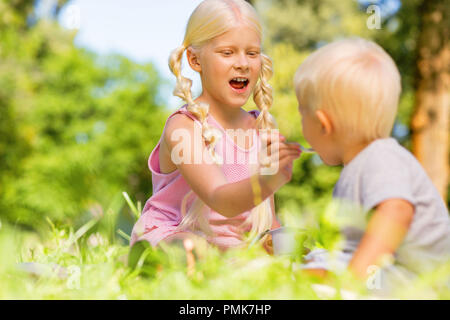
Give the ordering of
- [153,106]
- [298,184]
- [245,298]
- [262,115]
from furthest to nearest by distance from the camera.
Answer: [153,106] < [298,184] < [262,115] < [245,298]

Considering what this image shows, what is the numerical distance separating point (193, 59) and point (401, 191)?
1306 mm

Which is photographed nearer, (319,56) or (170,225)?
(319,56)

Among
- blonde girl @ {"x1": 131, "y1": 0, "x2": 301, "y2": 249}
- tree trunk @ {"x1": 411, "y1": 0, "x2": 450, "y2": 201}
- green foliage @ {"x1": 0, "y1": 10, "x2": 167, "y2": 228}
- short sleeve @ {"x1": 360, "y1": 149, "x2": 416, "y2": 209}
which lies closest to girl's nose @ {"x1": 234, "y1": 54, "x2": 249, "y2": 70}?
blonde girl @ {"x1": 131, "y1": 0, "x2": 301, "y2": 249}

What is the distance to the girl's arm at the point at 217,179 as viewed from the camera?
1.69 m

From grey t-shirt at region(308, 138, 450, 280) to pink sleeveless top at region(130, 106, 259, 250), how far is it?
2.79 ft

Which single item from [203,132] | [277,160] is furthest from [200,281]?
[203,132]

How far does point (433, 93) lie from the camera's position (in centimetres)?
836

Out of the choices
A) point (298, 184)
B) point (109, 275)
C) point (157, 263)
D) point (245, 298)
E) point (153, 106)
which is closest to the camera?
point (245, 298)

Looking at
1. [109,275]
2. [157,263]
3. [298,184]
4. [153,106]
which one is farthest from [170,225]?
[153,106]

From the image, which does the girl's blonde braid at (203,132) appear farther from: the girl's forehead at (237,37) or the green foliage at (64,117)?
the green foliage at (64,117)

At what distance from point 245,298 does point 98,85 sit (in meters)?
24.4

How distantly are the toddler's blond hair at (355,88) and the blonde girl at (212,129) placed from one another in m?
0.59

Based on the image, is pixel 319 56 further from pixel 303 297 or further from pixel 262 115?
pixel 262 115

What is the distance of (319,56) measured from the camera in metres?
1.59
